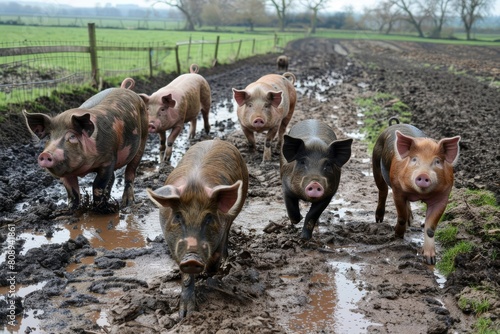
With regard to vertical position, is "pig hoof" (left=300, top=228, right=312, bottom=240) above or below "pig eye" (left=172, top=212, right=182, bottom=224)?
below

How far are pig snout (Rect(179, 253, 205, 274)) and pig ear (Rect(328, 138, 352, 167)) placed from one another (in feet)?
7.47

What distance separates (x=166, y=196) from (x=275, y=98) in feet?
18.3

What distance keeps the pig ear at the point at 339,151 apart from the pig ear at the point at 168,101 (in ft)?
13.1

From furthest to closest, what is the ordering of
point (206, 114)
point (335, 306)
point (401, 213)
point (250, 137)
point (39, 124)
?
point (206, 114) → point (250, 137) → point (39, 124) → point (401, 213) → point (335, 306)

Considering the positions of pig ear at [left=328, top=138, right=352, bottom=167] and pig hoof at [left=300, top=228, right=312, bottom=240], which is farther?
pig hoof at [left=300, top=228, right=312, bottom=240]

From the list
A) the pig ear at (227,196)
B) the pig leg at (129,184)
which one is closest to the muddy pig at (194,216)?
the pig ear at (227,196)

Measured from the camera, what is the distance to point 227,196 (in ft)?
13.3

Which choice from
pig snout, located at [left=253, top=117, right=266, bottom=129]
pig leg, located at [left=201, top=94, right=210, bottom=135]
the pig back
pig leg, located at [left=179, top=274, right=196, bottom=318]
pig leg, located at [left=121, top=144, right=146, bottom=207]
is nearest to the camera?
pig leg, located at [left=179, top=274, right=196, bottom=318]

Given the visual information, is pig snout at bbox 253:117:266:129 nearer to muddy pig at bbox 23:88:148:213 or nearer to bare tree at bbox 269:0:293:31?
muddy pig at bbox 23:88:148:213

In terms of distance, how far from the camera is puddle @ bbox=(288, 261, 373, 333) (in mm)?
4297

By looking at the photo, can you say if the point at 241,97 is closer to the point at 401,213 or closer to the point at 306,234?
the point at 306,234

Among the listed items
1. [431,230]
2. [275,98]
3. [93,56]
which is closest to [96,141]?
[431,230]

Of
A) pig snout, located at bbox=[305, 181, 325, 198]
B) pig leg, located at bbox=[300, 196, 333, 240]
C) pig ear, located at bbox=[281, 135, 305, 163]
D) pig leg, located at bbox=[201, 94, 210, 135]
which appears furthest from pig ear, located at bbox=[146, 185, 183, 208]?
pig leg, located at bbox=[201, 94, 210, 135]

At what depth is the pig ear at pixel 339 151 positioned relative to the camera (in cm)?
560
